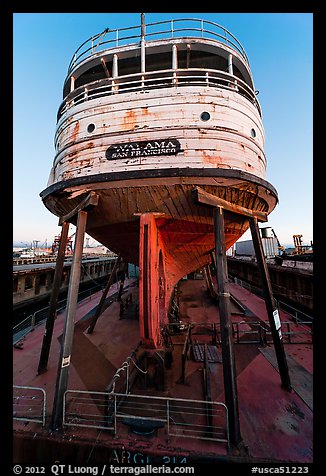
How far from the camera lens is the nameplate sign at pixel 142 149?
18.2 ft

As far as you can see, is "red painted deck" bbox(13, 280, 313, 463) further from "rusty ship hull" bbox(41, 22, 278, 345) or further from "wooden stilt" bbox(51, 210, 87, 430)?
"rusty ship hull" bbox(41, 22, 278, 345)

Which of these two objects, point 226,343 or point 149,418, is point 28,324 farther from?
point 226,343

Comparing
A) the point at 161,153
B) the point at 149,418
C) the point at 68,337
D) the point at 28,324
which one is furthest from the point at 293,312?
the point at 28,324

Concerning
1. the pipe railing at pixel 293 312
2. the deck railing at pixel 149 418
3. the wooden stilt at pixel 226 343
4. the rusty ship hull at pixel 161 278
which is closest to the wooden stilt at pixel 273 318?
the rusty ship hull at pixel 161 278

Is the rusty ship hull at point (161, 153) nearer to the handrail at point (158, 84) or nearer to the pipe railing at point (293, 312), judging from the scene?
the handrail at point (158, 84)

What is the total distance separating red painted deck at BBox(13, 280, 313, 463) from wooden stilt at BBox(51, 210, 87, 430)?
1.14 feet

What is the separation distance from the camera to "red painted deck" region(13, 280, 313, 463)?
3633mm

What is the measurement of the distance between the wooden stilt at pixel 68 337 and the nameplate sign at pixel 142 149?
1748 mm

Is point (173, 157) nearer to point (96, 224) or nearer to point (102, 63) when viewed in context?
point (96, 224)

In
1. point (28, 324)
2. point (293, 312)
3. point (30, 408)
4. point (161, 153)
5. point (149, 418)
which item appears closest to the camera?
point (149, 418)

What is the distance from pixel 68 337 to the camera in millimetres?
4801

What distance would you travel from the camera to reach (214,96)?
5875 millimetres

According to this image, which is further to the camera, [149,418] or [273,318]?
[273,318]

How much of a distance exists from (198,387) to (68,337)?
128 inches
